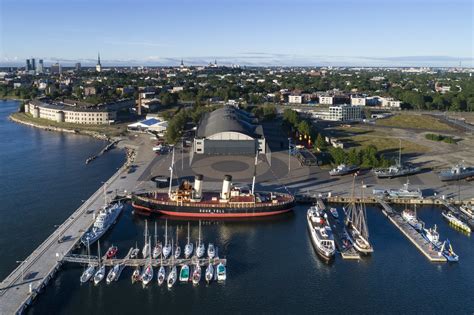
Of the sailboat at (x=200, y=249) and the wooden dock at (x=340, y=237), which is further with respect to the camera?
the wooden dock at (x=340, y=237)

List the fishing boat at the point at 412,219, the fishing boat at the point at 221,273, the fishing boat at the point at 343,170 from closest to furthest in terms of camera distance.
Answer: the fishing boat at the point at 221,273
the fishing boat at the point at 412,219
the fishing boat at the point at 343,170

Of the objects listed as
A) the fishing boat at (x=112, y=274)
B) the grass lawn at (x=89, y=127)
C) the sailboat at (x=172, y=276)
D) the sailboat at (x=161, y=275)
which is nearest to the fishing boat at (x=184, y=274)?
the sailboat at (x=172, y=276)

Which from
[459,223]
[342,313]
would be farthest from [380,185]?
[342,313]

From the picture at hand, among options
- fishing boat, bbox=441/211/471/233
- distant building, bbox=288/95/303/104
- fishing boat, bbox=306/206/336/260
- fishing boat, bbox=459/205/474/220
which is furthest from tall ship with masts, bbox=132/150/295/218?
distant building, bbox=288/95/303/104

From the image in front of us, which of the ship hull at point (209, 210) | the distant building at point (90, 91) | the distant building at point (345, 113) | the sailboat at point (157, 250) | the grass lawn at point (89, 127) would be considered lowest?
the sailboat at point (157, 250)

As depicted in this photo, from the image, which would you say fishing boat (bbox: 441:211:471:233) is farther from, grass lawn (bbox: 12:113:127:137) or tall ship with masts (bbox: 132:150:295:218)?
grass lawn (bbox: 12:113:127:137)

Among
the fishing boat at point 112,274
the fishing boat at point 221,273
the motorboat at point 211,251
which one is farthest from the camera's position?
the motorboat at point 211,251

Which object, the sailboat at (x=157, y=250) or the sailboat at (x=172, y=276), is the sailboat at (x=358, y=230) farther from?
the sailboat at (x=157, y=250)

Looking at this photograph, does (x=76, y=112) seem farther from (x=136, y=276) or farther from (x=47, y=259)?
(x=136, y=276)
